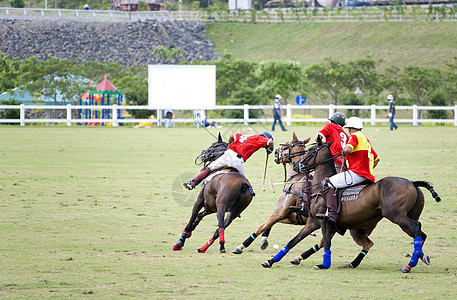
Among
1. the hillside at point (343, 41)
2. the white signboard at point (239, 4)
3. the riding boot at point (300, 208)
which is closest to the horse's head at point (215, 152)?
the riding boot at point (300, 208)

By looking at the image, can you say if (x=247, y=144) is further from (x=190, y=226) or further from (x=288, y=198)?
(x=190, y=226)

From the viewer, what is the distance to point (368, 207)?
981cm

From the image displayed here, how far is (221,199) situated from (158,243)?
1268 millimetres

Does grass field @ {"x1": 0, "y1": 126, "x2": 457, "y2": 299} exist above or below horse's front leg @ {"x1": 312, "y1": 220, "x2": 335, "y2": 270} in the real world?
below

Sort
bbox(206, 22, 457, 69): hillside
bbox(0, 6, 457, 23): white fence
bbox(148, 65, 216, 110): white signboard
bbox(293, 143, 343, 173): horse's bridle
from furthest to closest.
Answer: bbox(0, 6, 457, 23): white fence
bbox(206, 22, 457, 69): hillside
bbox(148, 65, 216, 110): white signboard
bbox(293, 143, 343, 173): horse's bridle

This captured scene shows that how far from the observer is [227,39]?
102m

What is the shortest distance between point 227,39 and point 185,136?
6607 cm

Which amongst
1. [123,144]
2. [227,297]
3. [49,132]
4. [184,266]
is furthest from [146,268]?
[49,132]

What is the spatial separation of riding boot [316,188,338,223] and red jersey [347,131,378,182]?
43 cm

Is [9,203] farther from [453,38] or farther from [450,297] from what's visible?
[453,38]

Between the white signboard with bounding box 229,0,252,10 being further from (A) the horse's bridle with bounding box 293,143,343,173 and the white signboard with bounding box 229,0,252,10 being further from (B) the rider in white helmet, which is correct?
(B) the rider in white helmet

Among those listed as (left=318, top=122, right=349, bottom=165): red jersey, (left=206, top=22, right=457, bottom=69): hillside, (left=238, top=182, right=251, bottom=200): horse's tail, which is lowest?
(left=238, top=182, right=251, bottom=200): horse's tail

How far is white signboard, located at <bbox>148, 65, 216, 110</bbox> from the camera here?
166 ft

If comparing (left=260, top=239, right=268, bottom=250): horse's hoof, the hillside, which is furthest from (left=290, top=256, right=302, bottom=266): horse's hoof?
the hillside
